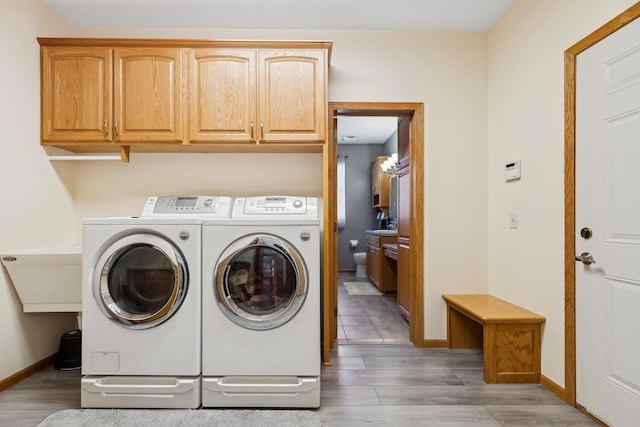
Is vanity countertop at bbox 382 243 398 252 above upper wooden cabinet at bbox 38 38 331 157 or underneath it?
underneath

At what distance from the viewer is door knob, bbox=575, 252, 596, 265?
1934 mm

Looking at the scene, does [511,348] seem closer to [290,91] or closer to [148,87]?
[290,91]

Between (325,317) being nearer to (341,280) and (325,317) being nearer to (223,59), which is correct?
(223,59)

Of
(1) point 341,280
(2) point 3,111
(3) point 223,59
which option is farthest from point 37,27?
(1) point 341,280

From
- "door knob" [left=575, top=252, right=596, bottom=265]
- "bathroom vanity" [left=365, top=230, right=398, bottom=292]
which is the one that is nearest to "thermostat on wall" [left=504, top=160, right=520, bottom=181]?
"door knob" [left=575, top=252, right=596, bottom=265]

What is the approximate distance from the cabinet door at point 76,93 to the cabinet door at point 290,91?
105 cm

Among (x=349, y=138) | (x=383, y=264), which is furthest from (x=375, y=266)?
(x=349, y=138)

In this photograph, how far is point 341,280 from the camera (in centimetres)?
638

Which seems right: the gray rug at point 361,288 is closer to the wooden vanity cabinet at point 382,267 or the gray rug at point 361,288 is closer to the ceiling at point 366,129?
the wooden vanity cabinet at point 382,267

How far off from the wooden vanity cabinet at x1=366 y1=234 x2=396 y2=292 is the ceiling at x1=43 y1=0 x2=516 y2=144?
304 centimetres

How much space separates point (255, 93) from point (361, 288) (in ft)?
12.2

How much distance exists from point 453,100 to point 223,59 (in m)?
1.81

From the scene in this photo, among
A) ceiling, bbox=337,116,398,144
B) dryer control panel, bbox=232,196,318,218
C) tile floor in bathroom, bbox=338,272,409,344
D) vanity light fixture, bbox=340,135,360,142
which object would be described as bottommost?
tile floor in bathroom, bbox=338,272,409,344

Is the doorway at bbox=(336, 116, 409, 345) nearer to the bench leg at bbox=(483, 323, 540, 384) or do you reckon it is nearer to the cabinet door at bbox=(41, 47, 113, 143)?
the bench leg at bbox=(483, 323, 540, 384)
